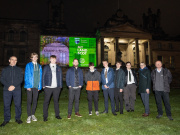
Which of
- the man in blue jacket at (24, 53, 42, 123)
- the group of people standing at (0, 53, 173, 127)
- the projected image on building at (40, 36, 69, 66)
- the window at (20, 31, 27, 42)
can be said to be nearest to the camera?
the group of people standing at (0, 53, 173, 127)

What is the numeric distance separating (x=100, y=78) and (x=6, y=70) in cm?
384

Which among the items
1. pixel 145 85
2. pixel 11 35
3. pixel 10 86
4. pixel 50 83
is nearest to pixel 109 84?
pixel 145 85

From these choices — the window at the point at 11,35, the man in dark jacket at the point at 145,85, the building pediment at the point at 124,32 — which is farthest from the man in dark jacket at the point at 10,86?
the window at the point at 11,35

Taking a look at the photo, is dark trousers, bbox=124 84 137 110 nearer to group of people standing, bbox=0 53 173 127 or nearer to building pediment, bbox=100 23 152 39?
group of people standing, bbox=0 53 173 127

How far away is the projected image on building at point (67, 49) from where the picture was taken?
30.2 metres

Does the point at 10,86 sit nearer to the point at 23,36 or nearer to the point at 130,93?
the point at 130,93

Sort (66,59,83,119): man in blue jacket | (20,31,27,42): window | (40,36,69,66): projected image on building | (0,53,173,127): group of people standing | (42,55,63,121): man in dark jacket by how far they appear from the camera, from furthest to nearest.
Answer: (20,31,27,42): window
(40,36,69,66): projected image on building
(66,59,83,119): man in blue jacket
(42,55,63,121): man in dark jacket
(0,53,173,127): group of people standing

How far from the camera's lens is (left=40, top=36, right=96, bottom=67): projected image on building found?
30156mm

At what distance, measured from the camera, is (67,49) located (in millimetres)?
31016

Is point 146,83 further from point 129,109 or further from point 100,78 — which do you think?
point 100,78

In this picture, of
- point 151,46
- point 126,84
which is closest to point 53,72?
point 126,84

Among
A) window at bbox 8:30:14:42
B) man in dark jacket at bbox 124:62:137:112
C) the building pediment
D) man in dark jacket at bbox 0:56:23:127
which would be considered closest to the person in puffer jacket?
man in dark jacket at bbox 124:62:137:112

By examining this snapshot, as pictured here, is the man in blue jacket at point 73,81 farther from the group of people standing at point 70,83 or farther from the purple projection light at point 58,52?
the purple projection light at point 58,52

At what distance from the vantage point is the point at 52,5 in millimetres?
37562
